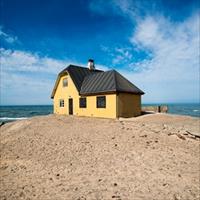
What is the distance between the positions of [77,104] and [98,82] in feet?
11.2

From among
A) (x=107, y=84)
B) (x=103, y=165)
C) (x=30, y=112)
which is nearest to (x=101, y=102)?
(x=107, y=84)

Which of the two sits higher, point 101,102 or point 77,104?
point 101,102

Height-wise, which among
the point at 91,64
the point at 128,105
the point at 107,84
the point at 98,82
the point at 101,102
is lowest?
the point at 128,105

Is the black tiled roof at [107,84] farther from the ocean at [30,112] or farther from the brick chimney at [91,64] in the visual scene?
the ocean at [30,112]

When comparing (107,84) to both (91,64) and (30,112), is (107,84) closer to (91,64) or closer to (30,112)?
(91,64)

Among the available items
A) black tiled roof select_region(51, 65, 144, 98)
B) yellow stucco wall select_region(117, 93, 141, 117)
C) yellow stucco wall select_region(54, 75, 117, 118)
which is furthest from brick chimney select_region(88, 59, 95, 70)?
yellow stucco wall select_region(117, 93, 141, 117)

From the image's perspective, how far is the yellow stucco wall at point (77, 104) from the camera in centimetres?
1823

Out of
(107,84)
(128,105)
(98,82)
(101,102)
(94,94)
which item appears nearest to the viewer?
(128,105)

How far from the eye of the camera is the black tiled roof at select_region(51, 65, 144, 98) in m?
18.8

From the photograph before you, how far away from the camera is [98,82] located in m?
20.8

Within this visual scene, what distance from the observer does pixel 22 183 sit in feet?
22.7

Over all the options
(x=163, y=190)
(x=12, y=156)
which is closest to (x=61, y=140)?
(x=12, y=156)

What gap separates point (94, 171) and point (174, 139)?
6417mm

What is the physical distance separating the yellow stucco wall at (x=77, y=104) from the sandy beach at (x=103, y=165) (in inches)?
177
